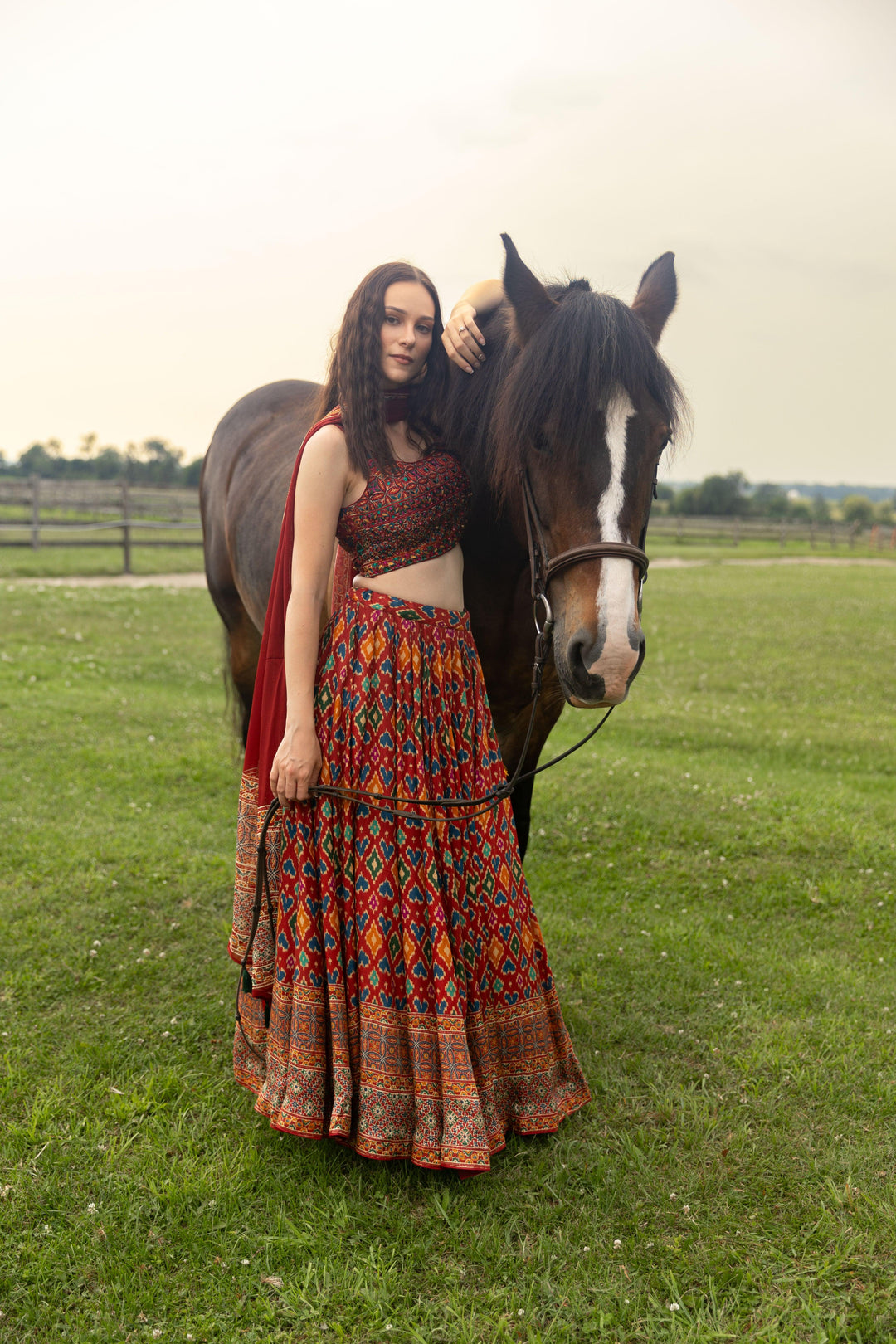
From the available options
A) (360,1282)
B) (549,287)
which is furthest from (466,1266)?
(549,287)

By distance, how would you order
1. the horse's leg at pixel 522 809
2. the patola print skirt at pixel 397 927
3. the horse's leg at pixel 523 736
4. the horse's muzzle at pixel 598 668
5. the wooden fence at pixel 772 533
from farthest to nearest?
the wooden fence at pixel 772 533 → the horse's leg at pixel 522 809 → the horse's leg at pixel 523 736 → the patola print skirt at pixel 397 927 → the horse's muzzle at pixel 598 668

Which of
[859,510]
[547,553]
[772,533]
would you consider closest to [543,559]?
[547,553]

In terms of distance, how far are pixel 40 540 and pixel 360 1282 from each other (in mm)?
19496

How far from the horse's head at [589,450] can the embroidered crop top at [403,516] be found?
7.2 inches

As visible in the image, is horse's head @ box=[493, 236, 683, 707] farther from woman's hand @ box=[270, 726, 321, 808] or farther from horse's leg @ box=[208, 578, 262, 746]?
horse's leg @ box=[208, 578, 262, 746]

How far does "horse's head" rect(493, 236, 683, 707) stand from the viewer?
206cm

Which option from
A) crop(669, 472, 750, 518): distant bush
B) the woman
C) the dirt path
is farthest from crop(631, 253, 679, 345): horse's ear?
crop(669, 472, 750, 518): distant bush

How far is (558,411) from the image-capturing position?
2188 mm

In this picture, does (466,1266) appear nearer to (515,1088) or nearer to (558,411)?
(515,1088)

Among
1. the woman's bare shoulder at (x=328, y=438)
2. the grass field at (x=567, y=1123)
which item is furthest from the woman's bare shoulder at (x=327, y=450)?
the grass field at (x=567, y=1123)

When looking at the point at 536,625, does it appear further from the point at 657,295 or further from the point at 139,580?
the point at 139,580

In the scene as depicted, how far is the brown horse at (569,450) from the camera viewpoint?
6.84 feet

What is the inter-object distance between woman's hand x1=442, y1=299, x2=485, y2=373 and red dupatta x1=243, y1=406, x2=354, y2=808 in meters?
0.42

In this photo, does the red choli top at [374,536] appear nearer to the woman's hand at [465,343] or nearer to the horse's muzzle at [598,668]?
the woman's hand at [465,343]
